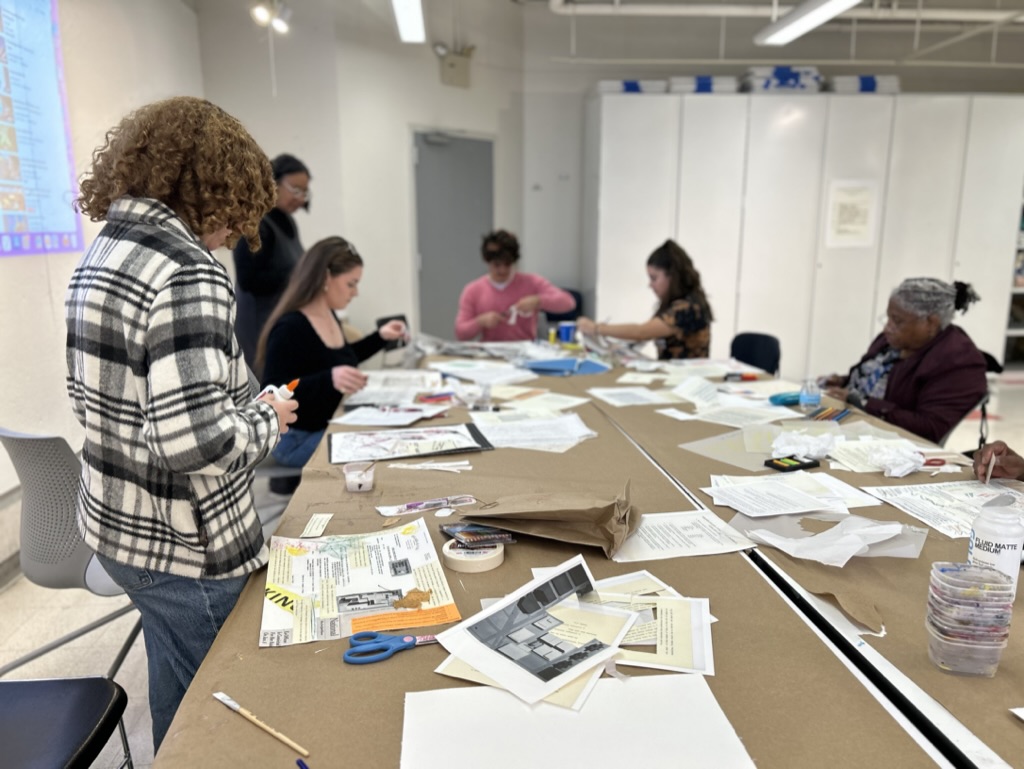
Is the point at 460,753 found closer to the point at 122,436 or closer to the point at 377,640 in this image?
the point at 377,640

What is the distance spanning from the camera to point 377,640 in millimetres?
1032

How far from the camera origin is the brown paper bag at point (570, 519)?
51.2 inches

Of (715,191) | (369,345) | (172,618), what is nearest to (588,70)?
(715,191)

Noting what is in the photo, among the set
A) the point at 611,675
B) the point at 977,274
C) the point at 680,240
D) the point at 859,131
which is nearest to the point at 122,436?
the point at 611,675

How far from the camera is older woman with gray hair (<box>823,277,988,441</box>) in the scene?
2334mm

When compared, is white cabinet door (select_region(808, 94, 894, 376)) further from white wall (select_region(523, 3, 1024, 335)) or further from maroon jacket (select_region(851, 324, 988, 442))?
maroon jacket (select_region(851, 324, 988, 442))

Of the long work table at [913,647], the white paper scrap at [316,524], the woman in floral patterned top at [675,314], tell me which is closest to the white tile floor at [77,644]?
the white paper scrap at [316,524]

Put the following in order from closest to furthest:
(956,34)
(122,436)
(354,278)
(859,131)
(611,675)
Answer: (611,675)
(122,436)
(354,278)
(859,131)
(956,34)

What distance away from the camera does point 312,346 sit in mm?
2477

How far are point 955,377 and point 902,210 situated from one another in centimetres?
415

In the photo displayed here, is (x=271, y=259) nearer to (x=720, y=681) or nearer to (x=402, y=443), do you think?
(x=402, y=443)

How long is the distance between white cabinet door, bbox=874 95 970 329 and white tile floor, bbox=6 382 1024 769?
5.98 metres

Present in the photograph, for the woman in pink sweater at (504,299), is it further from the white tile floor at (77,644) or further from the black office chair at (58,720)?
the black office chair at (58,720)

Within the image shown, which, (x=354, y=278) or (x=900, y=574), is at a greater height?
(x=354, y=278)
